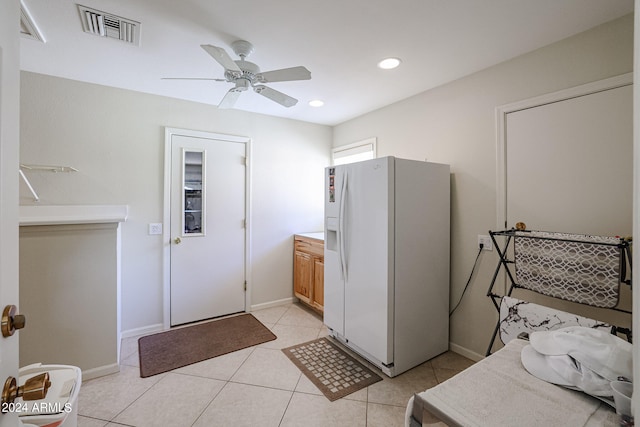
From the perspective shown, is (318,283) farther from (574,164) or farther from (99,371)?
(574,164)

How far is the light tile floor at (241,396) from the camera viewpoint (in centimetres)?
181

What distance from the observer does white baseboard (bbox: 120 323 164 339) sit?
9.56ft

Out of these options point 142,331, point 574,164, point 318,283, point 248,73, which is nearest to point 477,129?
point 574,164

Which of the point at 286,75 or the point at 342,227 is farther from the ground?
the point at 286,75

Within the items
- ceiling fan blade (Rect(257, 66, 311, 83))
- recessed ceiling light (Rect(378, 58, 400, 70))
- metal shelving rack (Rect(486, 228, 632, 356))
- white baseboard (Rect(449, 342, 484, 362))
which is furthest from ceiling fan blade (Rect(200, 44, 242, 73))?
white baseboard (Rect(449, 342, 484, 362))

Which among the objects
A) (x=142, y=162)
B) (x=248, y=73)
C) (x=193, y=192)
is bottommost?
(x=193, y=192)

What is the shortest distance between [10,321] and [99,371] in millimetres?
2071

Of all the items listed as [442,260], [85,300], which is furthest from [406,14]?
[85,300]

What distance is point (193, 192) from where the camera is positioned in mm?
3260

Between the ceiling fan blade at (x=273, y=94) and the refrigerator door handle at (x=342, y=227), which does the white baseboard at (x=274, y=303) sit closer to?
the refrigerator door handle at (x=342, y=227)

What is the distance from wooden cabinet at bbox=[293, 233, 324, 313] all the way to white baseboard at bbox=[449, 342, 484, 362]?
4.55 ft

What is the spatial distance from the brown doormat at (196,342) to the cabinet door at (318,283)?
656 millimetres

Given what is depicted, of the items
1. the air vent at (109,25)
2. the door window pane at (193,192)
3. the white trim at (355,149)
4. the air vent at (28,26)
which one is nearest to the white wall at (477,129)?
the white trim at (355,149)

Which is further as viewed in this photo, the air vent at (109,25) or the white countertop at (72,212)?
the white countertop at (72,212)
